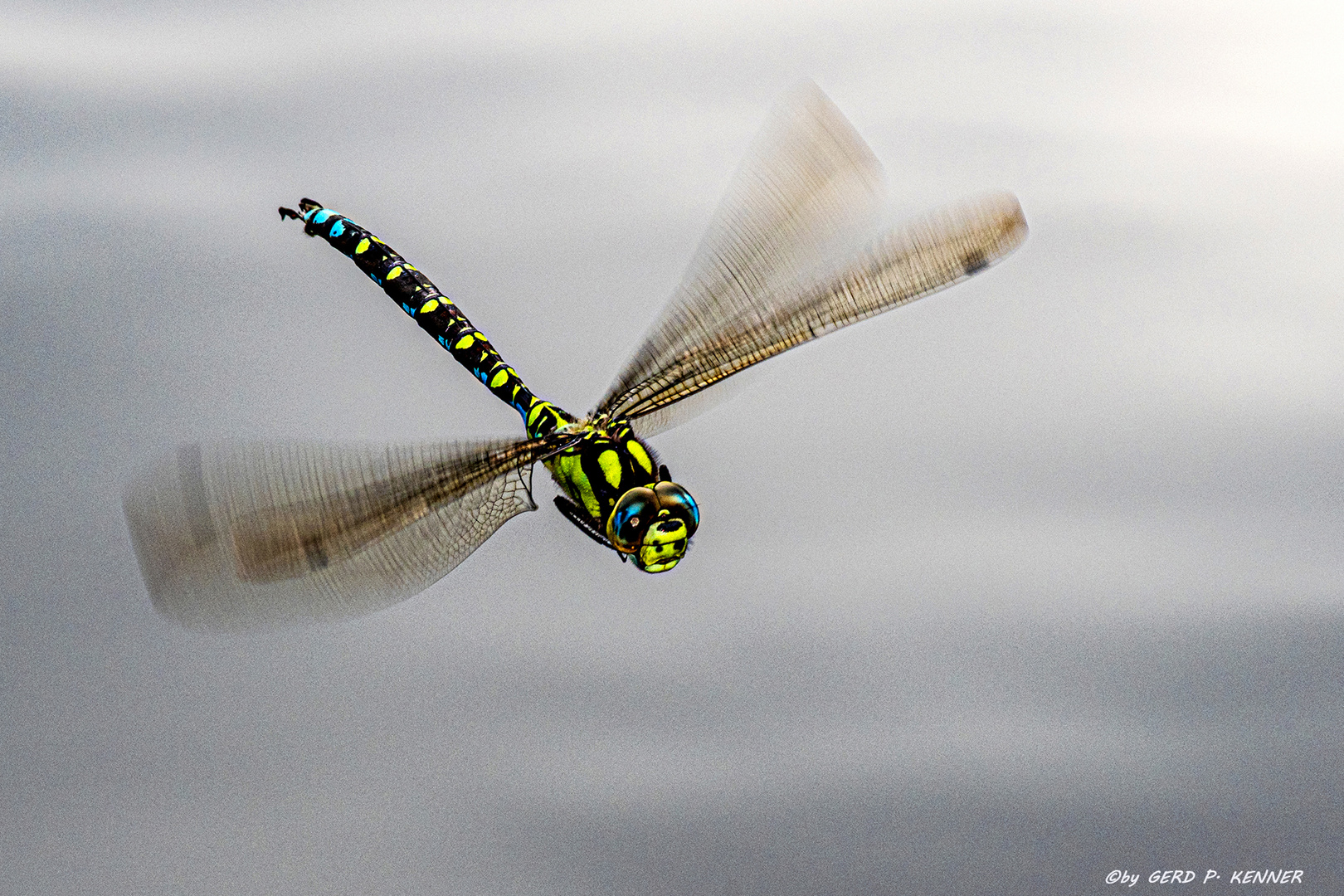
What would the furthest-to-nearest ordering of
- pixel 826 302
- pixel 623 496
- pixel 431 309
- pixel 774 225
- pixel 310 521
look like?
1. pixel 431 309
2. pixel 774 225
3. pixel 826 302
4. pixel 623 496
5. pixel 310 521

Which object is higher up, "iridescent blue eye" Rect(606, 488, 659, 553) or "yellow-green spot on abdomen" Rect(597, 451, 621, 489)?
"yellow-green spot on abdomen" Rect(597, 451, 621, 489)

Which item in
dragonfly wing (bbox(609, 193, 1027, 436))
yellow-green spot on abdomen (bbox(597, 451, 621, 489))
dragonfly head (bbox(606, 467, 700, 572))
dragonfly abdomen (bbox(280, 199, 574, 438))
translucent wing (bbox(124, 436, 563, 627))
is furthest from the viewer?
dragonfly abdomen (bbox(280, 199, 574, 438))

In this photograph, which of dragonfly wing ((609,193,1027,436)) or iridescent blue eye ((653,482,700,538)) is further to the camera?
dragonfly wing ((609,193,1027,436))

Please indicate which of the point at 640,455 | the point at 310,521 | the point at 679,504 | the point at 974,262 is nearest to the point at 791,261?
the point at 974,262

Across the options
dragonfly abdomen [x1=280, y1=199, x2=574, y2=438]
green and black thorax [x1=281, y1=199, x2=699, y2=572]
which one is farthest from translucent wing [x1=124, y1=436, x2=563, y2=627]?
dragonfly abdomen [x1=280, y1=199, x2=574, y2=438]

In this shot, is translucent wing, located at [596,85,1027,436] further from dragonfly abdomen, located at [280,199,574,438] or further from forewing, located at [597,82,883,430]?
dragonfly abdomen, located at [280,199,574,438]

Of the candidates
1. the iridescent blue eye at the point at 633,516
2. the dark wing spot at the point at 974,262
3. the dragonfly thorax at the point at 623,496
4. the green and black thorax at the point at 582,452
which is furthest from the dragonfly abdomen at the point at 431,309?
the dark wing spot at the point at 974,262

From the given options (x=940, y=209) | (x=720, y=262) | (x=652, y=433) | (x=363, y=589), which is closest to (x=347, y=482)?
(x=363, y=589)

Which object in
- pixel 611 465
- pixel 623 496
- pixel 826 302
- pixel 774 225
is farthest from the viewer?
pixel 774 225

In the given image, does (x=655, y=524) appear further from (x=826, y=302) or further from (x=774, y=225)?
(x=774, y=225)
